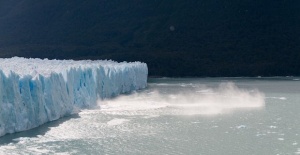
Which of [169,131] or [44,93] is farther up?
[44,93]

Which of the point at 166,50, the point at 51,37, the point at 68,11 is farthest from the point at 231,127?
the point at 68,11

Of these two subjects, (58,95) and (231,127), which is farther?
(58,95)

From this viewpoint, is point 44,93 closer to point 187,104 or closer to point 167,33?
point 187,104

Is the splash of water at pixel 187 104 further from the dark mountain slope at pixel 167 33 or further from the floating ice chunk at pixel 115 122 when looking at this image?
the dark mountain slope at pixel 167 33

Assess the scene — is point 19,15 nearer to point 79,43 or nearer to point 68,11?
point 68,11

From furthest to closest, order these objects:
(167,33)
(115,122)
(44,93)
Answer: (167,33) < (115,122) < (44,93)

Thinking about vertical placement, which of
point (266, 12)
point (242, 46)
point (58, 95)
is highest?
point (266, 12)

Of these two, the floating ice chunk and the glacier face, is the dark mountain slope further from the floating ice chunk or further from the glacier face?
the floating ice chunk

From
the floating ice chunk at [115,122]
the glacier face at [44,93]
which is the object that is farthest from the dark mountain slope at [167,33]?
the floating ice chunk at [115,122]

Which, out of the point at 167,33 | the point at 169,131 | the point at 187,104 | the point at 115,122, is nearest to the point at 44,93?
the point at 115,122
